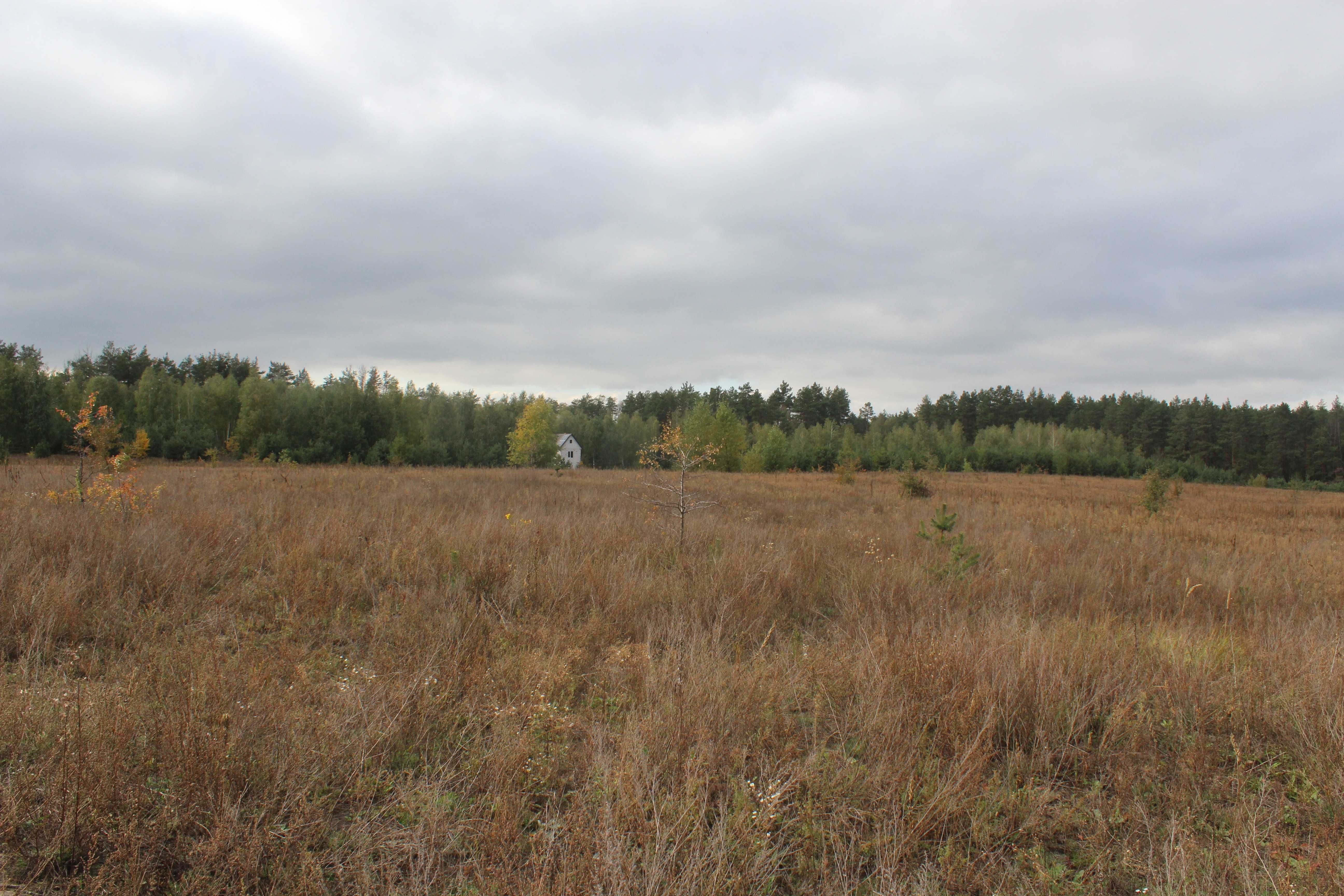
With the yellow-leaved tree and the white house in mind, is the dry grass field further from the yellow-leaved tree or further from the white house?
the white house

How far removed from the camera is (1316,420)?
240ft

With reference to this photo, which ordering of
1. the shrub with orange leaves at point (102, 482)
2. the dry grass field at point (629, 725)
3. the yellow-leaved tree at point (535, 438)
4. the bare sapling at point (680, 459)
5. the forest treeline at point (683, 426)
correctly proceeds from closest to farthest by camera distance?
the dry grass field at point (629, 725) → the shrub with orange leaves at point (102, 482) → the bare sapling at point (680, 459) → the forest treeline at point (683, 426) → the yellow-leaved tree at point (535, 438)

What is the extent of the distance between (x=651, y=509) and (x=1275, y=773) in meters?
8.73

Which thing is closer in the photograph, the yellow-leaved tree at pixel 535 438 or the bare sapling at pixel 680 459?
the bare sapling at pixel 680 459

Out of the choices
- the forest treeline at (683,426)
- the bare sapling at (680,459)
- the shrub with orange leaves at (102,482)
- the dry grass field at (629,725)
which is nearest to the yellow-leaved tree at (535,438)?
the forest treeline at (683,426)

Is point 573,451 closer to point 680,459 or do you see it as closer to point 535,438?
point 535,438

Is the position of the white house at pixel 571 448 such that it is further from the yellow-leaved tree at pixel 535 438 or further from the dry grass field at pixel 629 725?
the dry grass field at pixel 629 725

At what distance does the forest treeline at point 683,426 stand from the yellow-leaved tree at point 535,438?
2.29 meters

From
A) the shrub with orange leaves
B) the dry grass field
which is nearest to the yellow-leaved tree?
the shrub with orange leaves

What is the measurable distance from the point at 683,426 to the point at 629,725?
53890 mm

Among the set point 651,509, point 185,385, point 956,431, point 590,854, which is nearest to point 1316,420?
point 956,431

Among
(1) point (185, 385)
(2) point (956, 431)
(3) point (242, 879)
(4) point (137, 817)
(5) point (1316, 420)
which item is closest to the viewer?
(3) point (242, 879)

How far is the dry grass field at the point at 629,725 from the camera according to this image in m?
2.17

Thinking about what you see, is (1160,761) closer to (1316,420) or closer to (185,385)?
(185,385)
